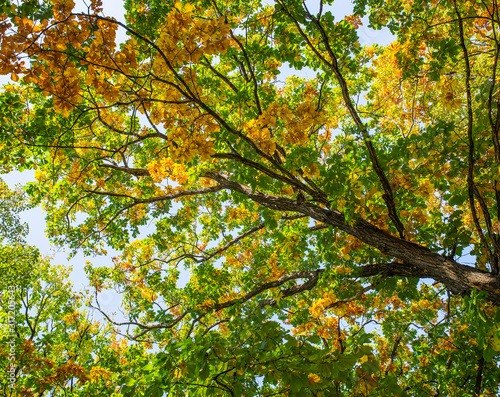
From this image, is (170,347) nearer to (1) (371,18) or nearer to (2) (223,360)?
(2) (223,360)

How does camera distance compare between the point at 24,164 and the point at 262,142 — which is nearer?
the point at 262,142

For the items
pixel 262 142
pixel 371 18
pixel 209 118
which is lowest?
pixel 262 142

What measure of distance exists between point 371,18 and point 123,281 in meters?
6.44

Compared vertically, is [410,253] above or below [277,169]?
below

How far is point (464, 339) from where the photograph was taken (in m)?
3.92

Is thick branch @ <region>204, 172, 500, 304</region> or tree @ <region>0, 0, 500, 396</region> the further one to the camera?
thick branch @ <region>204, 172, 500, 304</region>

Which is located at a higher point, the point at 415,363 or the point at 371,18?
the point at 371,18

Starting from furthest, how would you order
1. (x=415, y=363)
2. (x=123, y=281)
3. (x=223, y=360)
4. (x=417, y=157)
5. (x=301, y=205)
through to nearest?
(x=123, y=281)
(x=415, y=363)
(x=301, y=205)
(x=417, y=157)
(x=223, y=360)

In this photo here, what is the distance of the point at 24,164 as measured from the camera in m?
3.45

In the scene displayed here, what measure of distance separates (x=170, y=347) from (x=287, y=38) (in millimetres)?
3534

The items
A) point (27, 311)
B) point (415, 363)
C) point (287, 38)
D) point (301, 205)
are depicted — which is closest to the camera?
point (301, 205)

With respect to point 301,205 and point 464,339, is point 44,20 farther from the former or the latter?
point 464,339

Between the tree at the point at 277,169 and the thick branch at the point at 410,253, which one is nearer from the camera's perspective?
the tree at the point at 277,169

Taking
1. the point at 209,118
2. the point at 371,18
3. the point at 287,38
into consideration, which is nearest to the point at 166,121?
the point at 209,118
